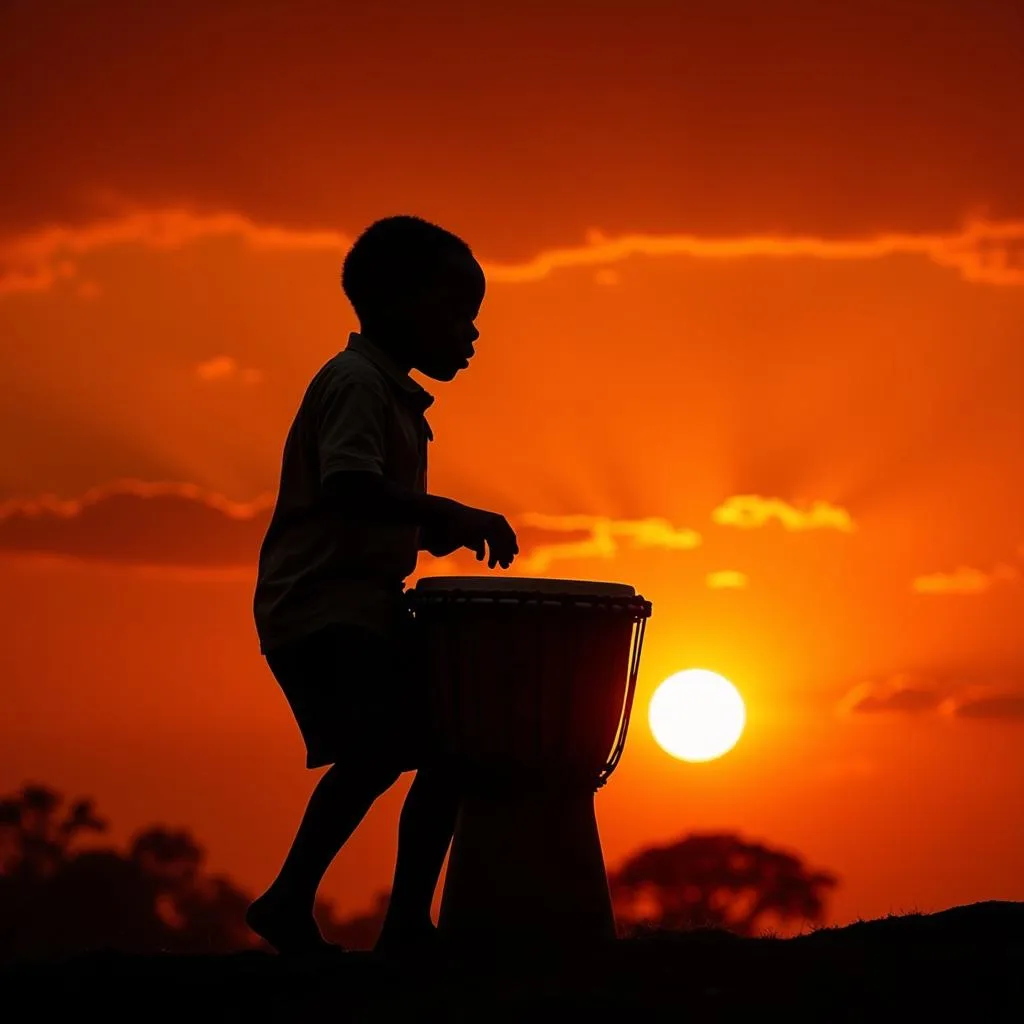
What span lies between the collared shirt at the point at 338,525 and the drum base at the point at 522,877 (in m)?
1.00

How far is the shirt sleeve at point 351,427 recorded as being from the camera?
220 inches

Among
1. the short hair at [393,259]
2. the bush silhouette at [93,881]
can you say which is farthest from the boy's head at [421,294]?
the bush silhouette at [93,881]

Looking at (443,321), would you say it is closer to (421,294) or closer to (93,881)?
(421,294)

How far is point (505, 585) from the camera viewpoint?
6234mm

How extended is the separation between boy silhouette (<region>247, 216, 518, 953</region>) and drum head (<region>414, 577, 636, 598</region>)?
193 mm

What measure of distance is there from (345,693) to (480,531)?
77 cm

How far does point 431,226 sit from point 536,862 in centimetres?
255

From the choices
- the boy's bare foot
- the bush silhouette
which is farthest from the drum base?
the bush silhouette

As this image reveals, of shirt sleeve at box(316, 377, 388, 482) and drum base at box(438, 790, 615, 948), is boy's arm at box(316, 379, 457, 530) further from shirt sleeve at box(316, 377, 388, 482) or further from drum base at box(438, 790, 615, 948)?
drum base at box(438, 790, 615, 948)

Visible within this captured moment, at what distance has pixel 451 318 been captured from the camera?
6.13 meters

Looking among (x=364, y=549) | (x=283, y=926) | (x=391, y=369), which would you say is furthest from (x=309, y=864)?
(x=391, y=369)

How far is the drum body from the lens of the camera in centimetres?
619

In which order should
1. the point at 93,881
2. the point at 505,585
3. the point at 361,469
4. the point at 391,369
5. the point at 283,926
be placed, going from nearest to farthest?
the point at 361,469, the point at 283,926, the point at 391,369, the point at 505,585, the point at 93,881

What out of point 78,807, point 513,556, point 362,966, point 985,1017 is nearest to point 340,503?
point 513,556
